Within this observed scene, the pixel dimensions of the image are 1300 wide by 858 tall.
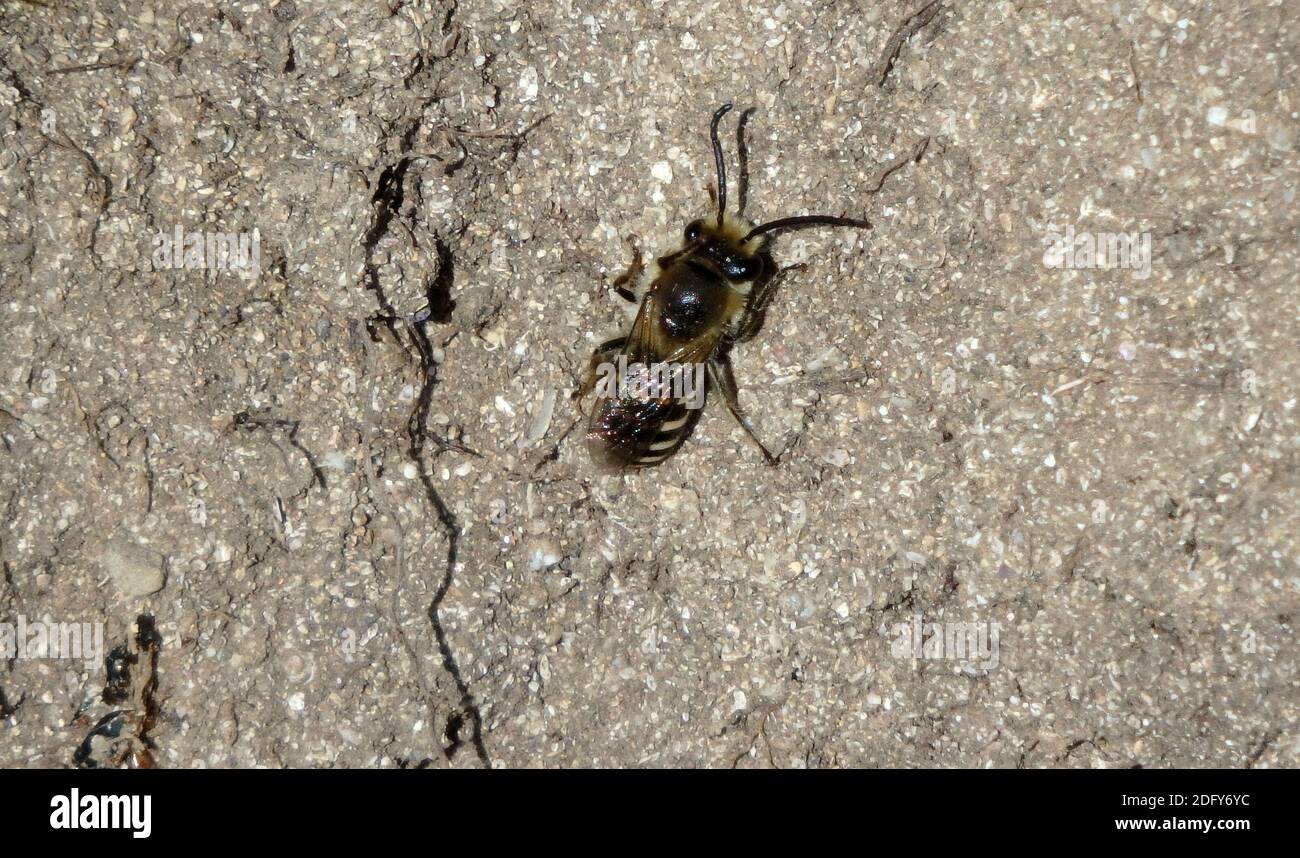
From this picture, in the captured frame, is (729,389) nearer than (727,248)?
No

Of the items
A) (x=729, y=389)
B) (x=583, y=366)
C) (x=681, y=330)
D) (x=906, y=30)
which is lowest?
(x=729, y=389)

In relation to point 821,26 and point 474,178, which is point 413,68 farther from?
point 821,26

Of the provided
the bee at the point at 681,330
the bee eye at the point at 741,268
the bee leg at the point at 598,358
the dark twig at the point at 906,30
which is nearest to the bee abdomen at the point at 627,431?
the bee at the point at 681,330

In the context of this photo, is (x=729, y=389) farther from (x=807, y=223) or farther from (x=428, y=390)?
(x=428, y=390)

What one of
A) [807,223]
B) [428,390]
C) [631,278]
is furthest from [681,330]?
[428,390]

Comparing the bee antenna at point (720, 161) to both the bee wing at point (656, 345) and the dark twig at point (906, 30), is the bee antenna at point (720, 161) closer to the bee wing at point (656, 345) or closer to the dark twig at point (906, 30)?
the bee wing at point (656, 345)

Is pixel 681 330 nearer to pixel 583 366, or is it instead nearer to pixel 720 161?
pixel 583 366

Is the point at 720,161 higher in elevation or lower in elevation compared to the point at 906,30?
lower

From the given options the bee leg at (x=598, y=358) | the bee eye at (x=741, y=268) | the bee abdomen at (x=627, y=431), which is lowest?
the bee abdomen at (x=627, y=431)
